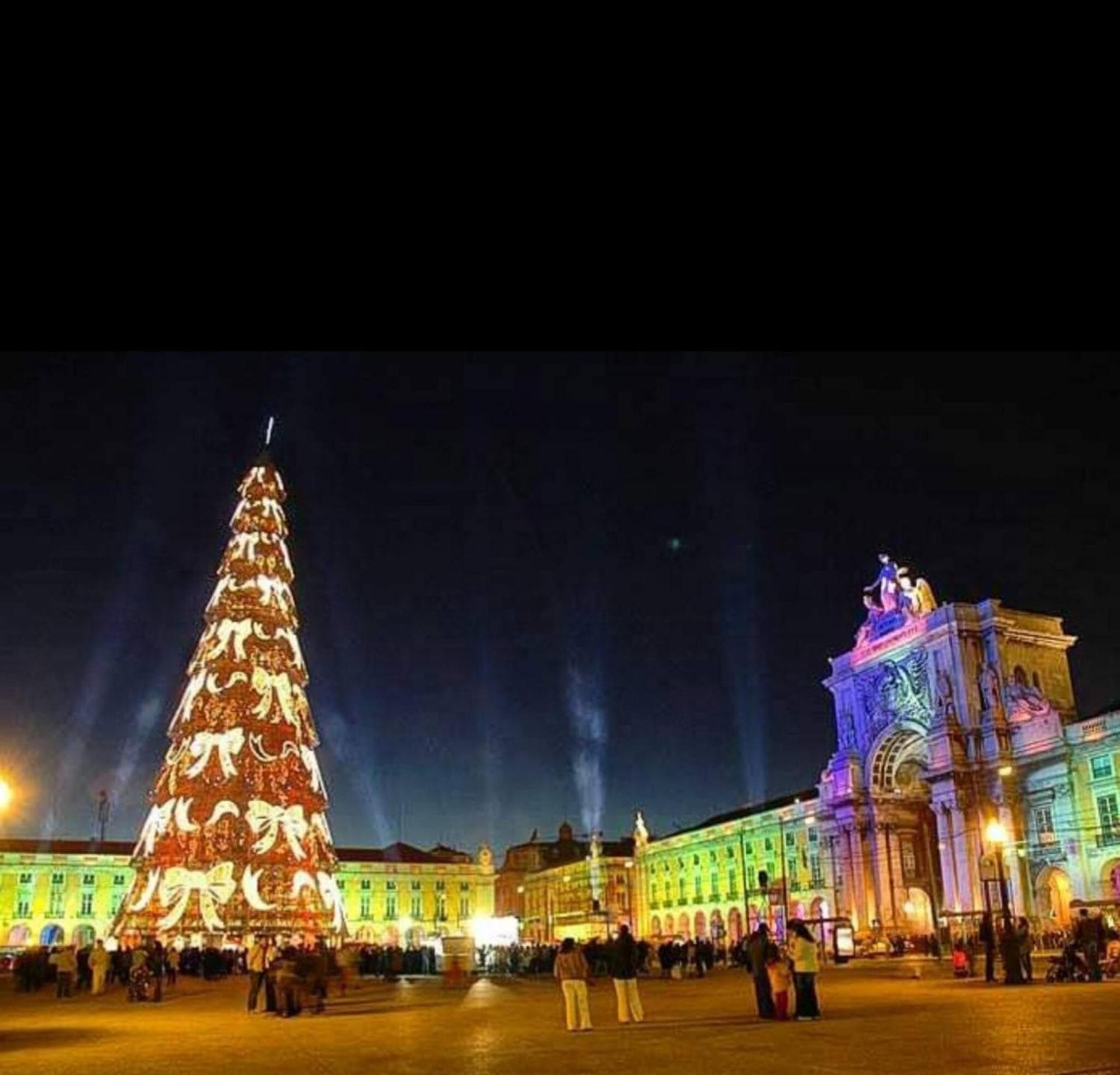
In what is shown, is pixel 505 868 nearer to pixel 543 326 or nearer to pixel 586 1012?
pixel 586 1012

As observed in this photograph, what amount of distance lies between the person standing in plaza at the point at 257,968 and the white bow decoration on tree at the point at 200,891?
487 inches

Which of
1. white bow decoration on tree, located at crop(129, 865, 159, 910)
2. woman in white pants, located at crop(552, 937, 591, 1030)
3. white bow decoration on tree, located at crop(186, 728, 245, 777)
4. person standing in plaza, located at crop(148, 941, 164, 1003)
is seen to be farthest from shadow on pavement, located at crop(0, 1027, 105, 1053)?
white bow decoration on tree, located at crop(186, 728, 245, 777)

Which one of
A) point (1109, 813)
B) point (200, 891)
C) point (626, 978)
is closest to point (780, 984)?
point (626, 978)

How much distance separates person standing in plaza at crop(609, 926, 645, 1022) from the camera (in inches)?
651

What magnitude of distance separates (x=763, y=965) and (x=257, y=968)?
11.2 m

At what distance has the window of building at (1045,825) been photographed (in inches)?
1928

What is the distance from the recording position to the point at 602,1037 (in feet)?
47.0

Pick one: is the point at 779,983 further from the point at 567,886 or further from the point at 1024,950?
the point at 567,886

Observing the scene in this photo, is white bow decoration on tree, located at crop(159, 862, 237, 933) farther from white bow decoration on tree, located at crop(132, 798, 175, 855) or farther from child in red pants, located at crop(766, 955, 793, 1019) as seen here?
child in red pants, located at crop(766, 955, 793, 1019)

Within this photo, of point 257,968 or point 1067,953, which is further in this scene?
point 1067,953

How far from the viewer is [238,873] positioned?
3428 cm

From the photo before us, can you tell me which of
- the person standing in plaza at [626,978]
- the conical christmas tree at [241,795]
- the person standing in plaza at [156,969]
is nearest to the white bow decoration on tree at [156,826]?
the conical christmas tree at [241,795]

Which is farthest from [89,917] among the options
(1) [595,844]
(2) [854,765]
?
(2) [854,765]

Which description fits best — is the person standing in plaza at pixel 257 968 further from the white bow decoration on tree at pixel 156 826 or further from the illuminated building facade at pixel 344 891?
the illuminated building facade at pixel 344 891
